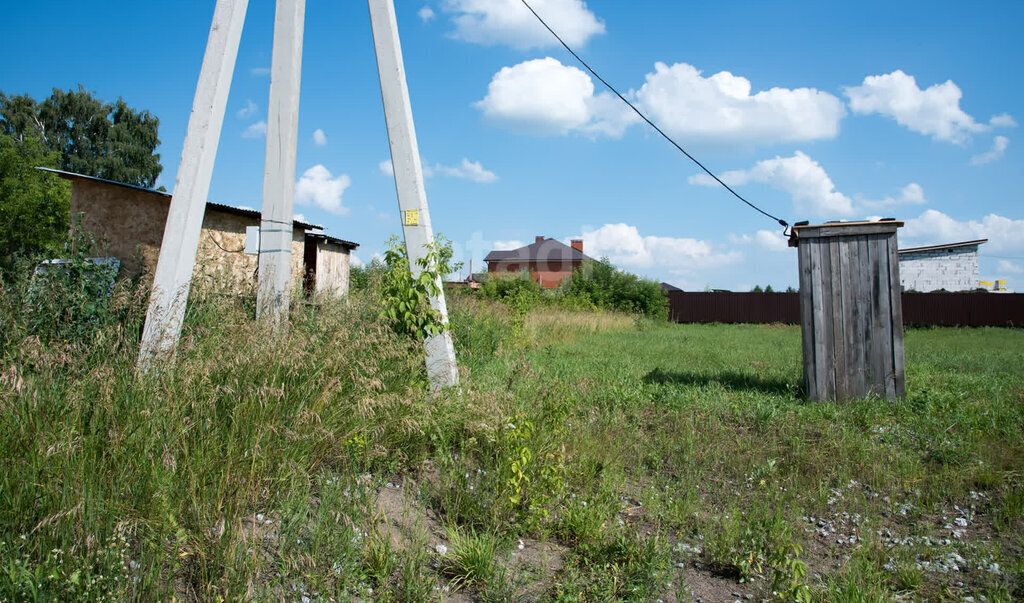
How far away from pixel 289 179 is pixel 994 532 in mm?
6238

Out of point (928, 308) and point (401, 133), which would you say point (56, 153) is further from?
point (928, 308)

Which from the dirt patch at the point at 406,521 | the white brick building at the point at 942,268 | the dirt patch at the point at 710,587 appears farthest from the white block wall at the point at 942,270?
the dirt patch at the point at 406,521

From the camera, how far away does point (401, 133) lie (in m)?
4.93

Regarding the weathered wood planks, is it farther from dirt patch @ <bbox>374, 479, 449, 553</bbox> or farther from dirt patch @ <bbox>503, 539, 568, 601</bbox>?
dirt patch @ <bbox>374, 479, 449, 553</bbox>

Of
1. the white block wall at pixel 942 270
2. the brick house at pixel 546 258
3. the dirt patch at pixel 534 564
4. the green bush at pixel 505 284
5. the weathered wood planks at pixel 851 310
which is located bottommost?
the dirt patch at pixel 534 564

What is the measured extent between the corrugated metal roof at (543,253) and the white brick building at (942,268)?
26068 millimetres

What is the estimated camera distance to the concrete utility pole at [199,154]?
4.43 meters

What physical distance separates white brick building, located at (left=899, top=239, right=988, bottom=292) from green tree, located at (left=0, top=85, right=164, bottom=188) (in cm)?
4588

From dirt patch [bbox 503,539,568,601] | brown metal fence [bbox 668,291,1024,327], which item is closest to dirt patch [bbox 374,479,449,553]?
dirt patch [bbox 503,539,568,601]

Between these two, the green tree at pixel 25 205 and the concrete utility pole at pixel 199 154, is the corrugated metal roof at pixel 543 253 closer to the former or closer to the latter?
the green tree at pixel 25 205

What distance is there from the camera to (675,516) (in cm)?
292

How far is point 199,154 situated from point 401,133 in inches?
68.4

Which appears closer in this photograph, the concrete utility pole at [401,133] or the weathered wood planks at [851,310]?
the concrete utility pole at [401,133]

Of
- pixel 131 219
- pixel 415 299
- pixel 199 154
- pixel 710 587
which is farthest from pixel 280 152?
pixel 710 587
